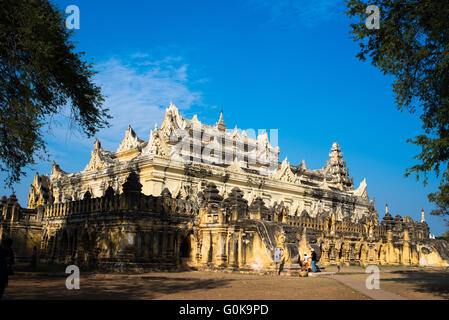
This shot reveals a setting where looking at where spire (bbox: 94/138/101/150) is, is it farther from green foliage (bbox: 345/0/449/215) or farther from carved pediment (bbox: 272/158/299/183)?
green foliage (bbox: 345/0/449/215)

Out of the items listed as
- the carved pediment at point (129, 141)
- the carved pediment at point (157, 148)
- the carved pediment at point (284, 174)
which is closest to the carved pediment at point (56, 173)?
the carved pediment at point (129, 141)

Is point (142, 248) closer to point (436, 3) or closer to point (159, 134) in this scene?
point (436, 3)

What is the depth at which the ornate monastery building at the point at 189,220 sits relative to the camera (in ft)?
63.5

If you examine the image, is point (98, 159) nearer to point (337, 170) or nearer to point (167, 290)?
point (167, 290)

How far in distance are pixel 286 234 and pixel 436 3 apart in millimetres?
11327

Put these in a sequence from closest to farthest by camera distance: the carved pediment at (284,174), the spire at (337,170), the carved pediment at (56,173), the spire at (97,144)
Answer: the spire at (97,144) → the carved pediment at (284,174) → the carved pediment at (56,173) → the spire at (337,170)

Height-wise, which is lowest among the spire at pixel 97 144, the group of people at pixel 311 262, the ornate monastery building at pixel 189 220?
the group of people at pixel 311 262

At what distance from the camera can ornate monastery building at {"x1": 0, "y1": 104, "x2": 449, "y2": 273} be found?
19.3m

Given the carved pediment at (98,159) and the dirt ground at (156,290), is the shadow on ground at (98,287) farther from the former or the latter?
the carved pediment at (98,159)

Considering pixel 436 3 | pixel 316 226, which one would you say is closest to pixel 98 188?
pixel 316 226

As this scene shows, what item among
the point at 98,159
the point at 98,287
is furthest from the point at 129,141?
the point at 98,287

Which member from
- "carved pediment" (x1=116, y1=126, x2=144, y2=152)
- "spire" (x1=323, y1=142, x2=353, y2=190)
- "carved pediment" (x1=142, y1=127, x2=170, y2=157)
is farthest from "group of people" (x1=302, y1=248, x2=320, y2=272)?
"spire" (x1=323, y1=142, x2=353, y2=190)

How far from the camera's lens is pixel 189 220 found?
2130cm

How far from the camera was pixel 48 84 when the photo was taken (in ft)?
55.8
